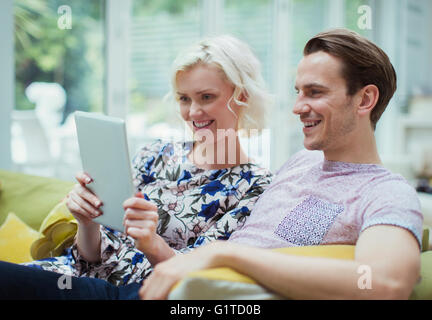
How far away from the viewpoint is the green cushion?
6.20ft

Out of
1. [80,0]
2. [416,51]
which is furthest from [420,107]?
[80,0]

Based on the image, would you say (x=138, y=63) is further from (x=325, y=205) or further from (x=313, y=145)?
(x=325, y=205)

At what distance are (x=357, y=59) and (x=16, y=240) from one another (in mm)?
1333

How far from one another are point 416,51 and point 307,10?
1293 millimetres

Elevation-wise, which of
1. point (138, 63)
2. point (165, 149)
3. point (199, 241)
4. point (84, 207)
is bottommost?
point (199, 241)

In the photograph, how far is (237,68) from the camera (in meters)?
1.50

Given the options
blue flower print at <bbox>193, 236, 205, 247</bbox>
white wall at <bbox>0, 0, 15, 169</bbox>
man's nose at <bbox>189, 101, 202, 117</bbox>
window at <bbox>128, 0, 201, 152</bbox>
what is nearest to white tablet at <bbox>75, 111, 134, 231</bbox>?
blue flower print at <bbox>193, 236, 205, 247</bbox>

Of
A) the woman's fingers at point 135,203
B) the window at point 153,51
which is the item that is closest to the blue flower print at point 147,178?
the woman's fingers at point 135,203

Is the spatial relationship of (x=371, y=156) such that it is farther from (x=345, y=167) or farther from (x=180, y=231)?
(x=180, y=231)

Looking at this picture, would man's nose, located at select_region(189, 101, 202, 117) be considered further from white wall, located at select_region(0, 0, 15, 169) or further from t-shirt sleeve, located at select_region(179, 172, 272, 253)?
white wall, located at select_region(0, 0, 15, 169)

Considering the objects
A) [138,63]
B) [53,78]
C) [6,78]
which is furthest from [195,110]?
[138,63]

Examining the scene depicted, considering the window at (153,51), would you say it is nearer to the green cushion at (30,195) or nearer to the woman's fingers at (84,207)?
the green cushion at (30,195)
